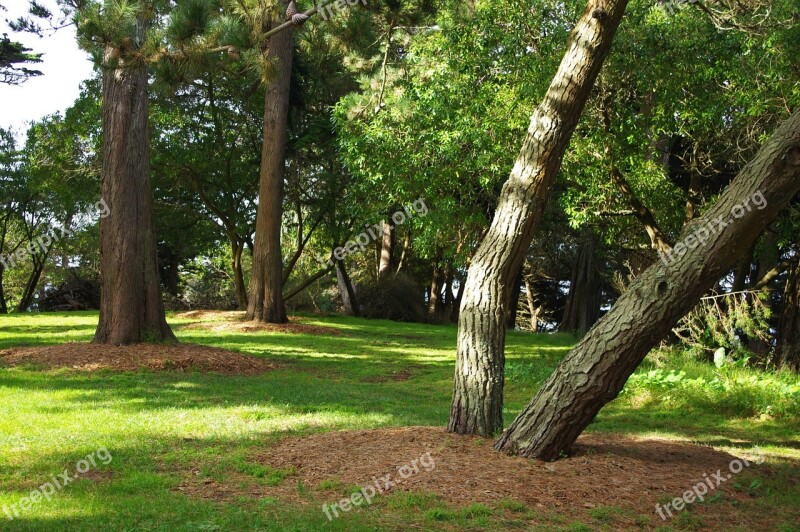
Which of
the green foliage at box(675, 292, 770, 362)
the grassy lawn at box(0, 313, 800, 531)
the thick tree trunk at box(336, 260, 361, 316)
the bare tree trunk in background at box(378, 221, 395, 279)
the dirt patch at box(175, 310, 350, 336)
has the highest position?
the bare tree trunk in background at box(378, 221, 395, 279)

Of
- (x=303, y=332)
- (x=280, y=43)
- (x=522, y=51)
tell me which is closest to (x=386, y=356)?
(x=303, y=332)

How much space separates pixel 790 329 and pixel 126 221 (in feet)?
38.3

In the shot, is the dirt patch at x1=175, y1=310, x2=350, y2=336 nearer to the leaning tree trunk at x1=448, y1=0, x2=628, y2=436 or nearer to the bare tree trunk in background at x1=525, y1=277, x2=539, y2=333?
the bare tree trunk in background at x1=525, y1=277, x2=539, y2=333

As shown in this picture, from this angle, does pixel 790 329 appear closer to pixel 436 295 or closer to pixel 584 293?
pixel 584 293

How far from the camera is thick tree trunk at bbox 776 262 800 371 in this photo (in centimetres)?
1271

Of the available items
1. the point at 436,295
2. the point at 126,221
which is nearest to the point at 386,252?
the point at 436,295

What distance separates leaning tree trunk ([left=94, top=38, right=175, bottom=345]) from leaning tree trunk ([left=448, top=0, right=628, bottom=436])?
8.13m

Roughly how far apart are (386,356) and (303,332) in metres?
4.60

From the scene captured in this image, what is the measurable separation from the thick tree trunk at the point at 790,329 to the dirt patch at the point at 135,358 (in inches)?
348

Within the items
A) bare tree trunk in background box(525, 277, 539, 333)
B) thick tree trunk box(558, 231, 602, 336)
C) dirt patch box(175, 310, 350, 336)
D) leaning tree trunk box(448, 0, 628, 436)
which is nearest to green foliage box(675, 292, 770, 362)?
leaning tree trunk box(448, 0, 628, 436)

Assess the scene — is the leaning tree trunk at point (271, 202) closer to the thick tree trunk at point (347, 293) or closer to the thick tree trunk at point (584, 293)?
the thick tree trunk at point (347, 293)

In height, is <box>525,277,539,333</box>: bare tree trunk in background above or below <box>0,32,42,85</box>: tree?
below

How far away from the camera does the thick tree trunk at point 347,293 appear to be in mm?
27672

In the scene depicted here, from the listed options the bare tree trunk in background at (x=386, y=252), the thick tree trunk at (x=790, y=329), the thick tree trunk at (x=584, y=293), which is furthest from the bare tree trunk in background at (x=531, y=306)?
the thick tree trunk at (x=790, y=329)
